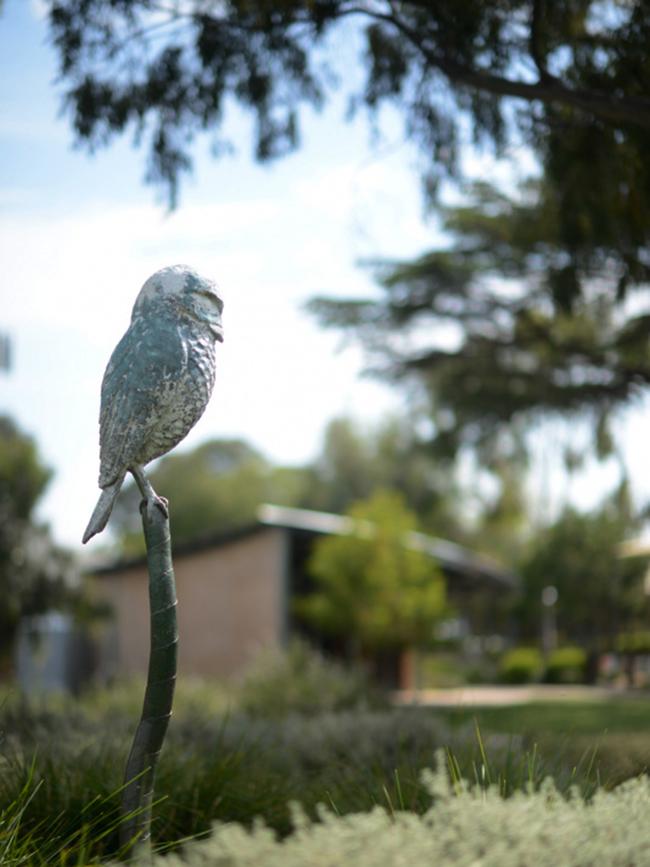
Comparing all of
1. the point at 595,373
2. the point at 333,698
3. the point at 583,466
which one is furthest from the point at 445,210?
the point at 333,698

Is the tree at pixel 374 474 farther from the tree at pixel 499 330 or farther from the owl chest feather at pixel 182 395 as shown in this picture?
the owl chest feather at pixel 182 395

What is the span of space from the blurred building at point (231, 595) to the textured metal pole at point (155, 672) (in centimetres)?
1889

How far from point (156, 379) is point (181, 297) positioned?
404 millimetres

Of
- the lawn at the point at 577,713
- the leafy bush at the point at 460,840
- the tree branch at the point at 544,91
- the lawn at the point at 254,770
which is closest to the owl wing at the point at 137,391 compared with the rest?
the lawn at the point at 254,770

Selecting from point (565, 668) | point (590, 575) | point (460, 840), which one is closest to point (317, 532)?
point (590, 575)

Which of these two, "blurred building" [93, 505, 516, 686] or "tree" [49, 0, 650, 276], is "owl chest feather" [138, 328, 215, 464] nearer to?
"tree" [49, 0, 650, 276]

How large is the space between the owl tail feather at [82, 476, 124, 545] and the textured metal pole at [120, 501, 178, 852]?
5.7 inches

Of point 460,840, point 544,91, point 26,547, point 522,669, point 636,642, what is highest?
point 544,91

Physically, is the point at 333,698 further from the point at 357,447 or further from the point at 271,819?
the point at 357,447

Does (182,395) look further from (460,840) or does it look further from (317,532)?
(317,532)

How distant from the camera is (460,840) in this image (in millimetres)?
3342

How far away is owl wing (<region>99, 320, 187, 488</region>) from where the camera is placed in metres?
4.84

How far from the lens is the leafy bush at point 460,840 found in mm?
3098

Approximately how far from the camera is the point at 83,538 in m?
4.73
